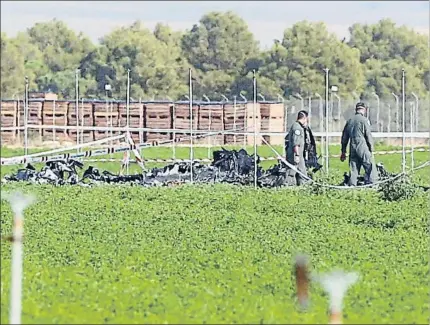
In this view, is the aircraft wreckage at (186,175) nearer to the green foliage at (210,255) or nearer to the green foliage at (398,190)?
the green foliage at (210,255)

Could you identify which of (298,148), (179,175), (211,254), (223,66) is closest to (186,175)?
(179,175)

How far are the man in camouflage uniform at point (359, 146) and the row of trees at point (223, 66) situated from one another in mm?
31626

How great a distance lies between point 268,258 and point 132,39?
47681mm

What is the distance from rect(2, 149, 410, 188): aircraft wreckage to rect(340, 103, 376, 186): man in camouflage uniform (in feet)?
0.76

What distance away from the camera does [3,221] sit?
13.8 m

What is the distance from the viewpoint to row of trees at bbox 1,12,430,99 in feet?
183

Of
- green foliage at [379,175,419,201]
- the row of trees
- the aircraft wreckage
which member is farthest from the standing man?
the row of trees

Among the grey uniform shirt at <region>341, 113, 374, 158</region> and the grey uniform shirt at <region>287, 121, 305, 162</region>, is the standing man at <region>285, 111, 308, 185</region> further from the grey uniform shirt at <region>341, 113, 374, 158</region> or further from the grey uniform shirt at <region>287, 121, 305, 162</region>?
the grey uniform shirt at <region>341, 113, 374, 158</region>

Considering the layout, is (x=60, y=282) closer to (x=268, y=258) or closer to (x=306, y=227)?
(x=268, y=258)

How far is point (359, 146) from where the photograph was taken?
70.4 ft

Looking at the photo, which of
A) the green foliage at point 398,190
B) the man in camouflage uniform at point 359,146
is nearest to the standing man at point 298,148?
the man in camouflage uniform at point 359,146

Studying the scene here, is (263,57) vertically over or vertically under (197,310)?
over

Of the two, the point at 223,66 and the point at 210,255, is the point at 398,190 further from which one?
the point at 223,66

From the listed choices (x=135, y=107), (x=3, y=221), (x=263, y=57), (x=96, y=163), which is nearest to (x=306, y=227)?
(x=3, y=221)
